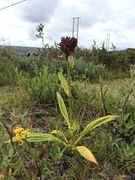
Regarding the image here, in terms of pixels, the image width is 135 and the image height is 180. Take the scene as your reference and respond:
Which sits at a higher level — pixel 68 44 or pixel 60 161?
pixel 68 44

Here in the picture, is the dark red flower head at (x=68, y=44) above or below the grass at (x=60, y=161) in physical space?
above

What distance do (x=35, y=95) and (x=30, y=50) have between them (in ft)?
17.6

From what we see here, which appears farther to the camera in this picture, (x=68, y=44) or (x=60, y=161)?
(x=60, y=161)

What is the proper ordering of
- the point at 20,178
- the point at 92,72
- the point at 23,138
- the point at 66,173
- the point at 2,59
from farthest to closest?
the point at 92,72
the point at 2,59
the point at 66,173
the point at 20,178
the point at 23,138

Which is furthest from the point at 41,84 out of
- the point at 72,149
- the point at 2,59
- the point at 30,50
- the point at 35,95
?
the point at 30,50

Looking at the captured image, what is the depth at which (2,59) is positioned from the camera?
5.29 m

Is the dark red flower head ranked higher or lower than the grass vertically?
higher

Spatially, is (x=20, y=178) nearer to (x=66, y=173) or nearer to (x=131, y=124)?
(x=66, y=173)

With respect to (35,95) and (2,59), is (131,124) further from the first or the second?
(2,59)

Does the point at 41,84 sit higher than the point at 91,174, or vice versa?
the point at 41,84

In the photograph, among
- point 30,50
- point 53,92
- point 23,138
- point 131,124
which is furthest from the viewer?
point 30,50

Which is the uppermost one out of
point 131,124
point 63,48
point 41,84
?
point 63,48

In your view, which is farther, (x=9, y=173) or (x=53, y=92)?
(x=53, y=92)

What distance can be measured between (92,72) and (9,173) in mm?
4715
